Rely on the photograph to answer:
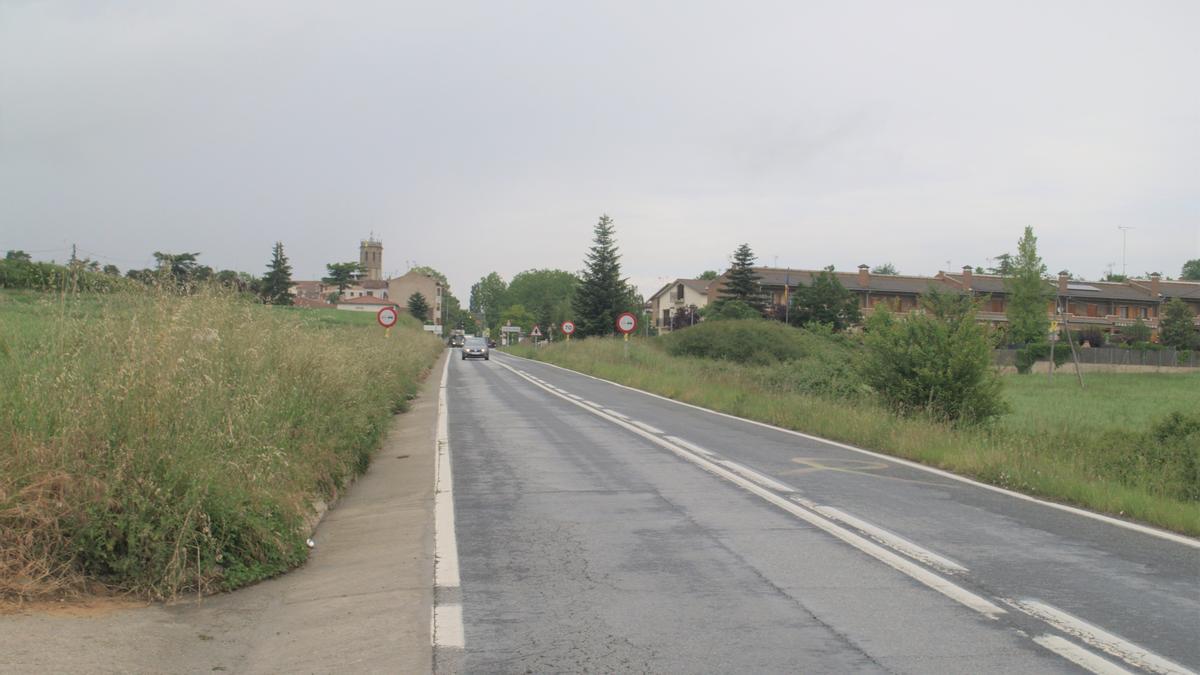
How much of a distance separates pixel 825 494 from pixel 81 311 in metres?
7.45

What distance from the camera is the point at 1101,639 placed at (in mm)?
4984

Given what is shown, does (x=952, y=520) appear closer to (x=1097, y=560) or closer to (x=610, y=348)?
(x=1097, y=560)

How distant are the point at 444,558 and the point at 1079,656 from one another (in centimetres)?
421

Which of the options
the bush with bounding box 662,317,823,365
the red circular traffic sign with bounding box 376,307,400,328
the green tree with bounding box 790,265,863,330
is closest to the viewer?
the red circular traffic sign with bounding box 376,307,400,328

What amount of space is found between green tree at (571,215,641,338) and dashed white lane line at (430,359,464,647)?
7254cm

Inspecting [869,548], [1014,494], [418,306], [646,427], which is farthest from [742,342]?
[418,306]

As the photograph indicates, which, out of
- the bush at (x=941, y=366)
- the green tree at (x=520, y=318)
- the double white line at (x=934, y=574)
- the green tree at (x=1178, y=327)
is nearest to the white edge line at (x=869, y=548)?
the double white line at (x=934, y=574)

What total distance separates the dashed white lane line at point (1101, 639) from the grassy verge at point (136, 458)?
16.4ft

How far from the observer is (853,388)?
2364 centimetres

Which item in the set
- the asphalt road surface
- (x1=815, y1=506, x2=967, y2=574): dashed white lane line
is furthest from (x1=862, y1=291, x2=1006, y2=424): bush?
(x1=815, y1=506, x2=967, y2=574): dashed white lane line

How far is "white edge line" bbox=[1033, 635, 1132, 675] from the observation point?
14.7ft

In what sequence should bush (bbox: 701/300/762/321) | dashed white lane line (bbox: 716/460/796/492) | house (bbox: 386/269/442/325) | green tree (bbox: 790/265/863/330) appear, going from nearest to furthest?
dashed white lane line (bbox: 716/460/796/492) < bush (bbox: 701/300/762/321) < green tree (bbox: 790/265/863/330) < house (bbox: 386/269/442/325)

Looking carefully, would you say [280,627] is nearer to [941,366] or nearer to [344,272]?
[941,366]

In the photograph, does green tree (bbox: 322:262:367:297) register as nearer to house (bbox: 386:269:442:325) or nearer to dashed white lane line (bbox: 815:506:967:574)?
house (bbox: 386:269:442:325)
